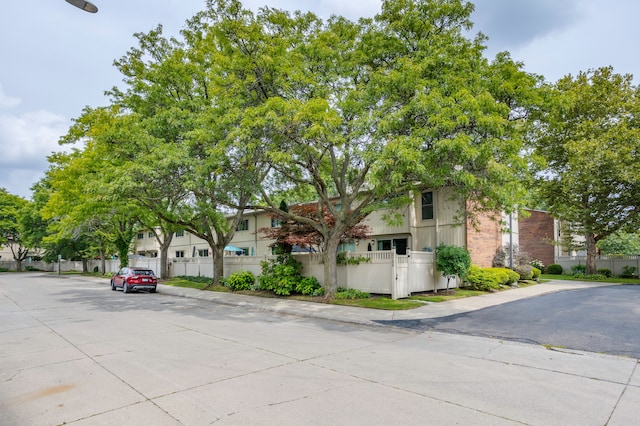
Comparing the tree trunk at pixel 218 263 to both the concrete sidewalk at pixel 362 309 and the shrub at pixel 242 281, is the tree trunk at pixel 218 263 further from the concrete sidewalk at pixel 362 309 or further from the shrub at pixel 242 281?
the concrete sidewalk at pixel 362 309

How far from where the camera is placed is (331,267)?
1741cm

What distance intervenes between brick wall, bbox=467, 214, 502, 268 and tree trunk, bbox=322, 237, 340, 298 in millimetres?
8906

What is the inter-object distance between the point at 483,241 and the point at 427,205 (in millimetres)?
3969

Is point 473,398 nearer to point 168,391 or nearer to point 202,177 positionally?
point 168,391

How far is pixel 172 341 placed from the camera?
9.26 metres

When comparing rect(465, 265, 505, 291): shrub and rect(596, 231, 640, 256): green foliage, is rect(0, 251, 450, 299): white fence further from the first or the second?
rect(596, 231, 640, 256): green foliage

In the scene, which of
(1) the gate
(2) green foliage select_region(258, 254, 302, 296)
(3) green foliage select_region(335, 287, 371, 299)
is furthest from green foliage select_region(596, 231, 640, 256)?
(2) green foliage select_region(258, 254, 302, 296)

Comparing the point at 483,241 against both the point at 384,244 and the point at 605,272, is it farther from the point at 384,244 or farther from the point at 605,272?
the point at 605,272

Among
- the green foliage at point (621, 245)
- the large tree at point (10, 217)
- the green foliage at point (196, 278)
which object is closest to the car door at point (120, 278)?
the green foliage at point (196, 278)

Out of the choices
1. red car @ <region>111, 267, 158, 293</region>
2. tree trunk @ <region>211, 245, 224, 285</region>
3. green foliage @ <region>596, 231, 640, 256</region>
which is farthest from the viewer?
green foliage @ <region>596, 231, 640, 256</region>

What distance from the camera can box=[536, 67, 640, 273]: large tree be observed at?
85.8 ft

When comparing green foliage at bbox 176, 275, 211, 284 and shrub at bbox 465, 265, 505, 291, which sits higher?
shrub at bbox 465, 265, 505, 291

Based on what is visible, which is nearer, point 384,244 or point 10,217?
point 384,244

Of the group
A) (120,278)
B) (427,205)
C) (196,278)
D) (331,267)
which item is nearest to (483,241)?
(427,205)
